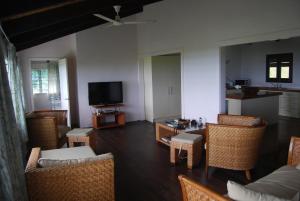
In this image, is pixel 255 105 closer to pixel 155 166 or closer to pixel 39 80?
pixel 155 166

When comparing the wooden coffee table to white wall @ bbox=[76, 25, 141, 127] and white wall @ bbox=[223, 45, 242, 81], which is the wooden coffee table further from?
white wall @ bbox=[223, 45, 242, 81]

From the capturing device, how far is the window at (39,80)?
24.6 ft

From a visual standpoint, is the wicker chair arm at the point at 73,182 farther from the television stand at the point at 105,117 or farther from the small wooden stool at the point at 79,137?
the television stand at the point at 105,117

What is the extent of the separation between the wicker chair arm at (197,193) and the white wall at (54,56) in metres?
6.18

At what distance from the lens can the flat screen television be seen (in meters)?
7.21

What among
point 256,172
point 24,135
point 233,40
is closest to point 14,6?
point 24,135

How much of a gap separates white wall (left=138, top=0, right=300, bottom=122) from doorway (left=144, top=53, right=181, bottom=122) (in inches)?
29.6

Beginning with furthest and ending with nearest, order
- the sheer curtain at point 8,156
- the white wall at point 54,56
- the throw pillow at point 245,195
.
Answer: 1. the white wall at point 54,56
2. the sheer curtain at point 8,156
3. the throw pillow at point 245,195

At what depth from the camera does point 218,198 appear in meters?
1.61

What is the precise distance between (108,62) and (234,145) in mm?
5102

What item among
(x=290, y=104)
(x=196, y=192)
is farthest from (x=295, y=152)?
(x=290, y=104)

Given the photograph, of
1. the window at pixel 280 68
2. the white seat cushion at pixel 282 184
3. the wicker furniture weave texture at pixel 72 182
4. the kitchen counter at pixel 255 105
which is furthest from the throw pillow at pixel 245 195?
the window at pixel 280 68

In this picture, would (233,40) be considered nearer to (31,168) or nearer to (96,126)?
(31,168)

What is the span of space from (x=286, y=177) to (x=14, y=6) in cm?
303
